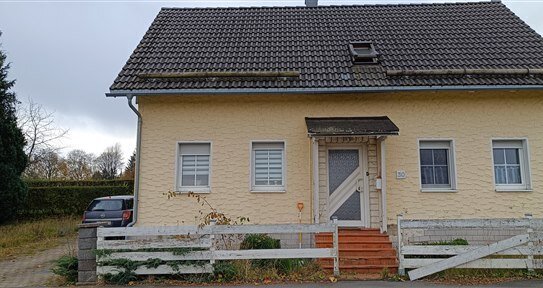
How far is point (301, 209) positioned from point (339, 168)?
4.79ft

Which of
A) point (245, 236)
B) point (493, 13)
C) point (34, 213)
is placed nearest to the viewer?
point (245, 236)

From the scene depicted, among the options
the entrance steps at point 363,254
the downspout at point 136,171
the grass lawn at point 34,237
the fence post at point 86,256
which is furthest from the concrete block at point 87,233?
the grass lawn at point 34,237

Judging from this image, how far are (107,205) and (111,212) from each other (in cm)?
36

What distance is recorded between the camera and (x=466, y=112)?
10016 mm

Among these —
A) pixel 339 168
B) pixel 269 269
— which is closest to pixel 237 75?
pixel 339 168

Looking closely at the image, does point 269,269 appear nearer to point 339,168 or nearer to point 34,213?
point 339,168

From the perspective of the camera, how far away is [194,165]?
10086mm

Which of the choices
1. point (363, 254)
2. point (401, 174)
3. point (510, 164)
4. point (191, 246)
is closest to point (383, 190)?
point (401, 174)

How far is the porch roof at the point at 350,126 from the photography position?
8.97 metres

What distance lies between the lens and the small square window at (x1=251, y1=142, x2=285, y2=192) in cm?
997

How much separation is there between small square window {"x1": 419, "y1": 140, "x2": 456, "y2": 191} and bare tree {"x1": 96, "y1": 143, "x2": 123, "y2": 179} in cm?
5499

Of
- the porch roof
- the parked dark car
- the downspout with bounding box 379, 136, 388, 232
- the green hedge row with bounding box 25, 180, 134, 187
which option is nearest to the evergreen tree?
the green hedge row with bounding box 25, 180, 134, 187

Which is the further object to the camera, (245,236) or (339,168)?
(339,168)

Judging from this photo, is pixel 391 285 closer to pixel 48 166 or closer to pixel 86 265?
pixel 86 265
